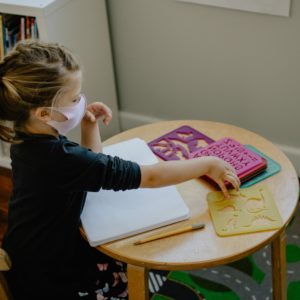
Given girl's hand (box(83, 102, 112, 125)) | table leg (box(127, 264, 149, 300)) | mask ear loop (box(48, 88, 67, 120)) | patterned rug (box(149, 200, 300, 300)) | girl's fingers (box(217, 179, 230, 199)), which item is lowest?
patterned rug (box(149, 200, 300, 300))

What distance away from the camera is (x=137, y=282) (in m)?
1.05

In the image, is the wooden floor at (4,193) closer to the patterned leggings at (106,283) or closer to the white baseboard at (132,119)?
the white baseboard at (132,119)

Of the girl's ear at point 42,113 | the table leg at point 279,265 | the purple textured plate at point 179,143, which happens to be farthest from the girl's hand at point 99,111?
the table leg at point 279,265

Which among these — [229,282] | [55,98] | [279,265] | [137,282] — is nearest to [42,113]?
[55,98]

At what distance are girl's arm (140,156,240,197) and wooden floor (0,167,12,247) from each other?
39.2 inches

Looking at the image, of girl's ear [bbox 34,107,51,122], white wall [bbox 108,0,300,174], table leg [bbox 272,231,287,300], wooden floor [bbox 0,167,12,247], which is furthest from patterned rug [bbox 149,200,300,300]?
girl's ear [bbox 34,107,51,122]

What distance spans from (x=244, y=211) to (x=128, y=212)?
9.5 inches

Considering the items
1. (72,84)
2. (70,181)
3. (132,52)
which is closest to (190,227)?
(70,181)

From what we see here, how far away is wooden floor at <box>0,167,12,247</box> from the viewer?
1912 millimetres

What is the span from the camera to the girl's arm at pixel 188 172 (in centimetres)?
106

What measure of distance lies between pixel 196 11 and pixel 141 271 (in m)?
1.08

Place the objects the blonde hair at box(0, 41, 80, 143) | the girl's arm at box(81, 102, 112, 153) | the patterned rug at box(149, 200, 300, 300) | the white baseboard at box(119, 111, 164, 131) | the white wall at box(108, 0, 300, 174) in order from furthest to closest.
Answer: the white baseboard at box(119, 111, 164, 131) → the white wall at box(108, 0, 300, 174) → the patterned rug at box(149, 200, 300, 300) → the girl's arm at box(81, 102, 112, 153) → the blonde hair at box(0, 41, 80, 143)

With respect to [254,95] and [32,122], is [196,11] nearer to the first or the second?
[254,95]

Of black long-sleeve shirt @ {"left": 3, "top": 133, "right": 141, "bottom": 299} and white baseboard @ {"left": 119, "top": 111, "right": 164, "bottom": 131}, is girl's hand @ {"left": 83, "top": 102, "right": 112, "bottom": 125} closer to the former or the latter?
black long-sleeve shirt @ {"left": 3, "top": 133, "right": 141, "bottom": 299}
